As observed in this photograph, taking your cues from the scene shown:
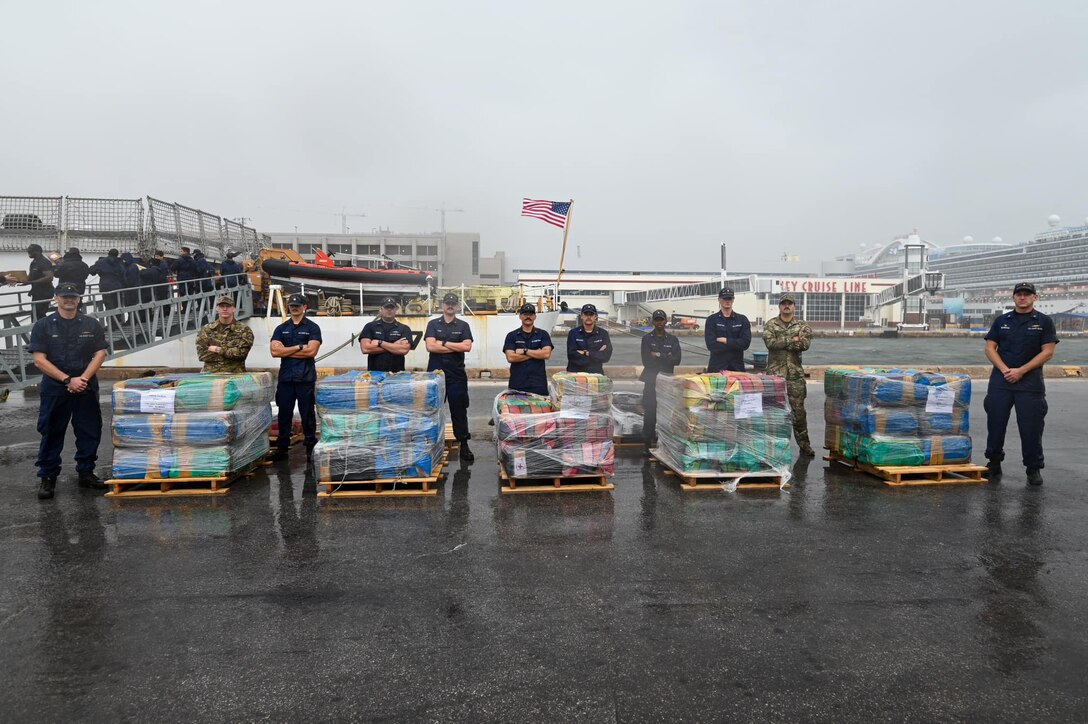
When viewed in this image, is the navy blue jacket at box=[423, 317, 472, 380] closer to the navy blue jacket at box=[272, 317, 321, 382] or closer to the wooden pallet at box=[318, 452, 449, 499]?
the navy blue jacket at box=[272, 317, 321, 382]

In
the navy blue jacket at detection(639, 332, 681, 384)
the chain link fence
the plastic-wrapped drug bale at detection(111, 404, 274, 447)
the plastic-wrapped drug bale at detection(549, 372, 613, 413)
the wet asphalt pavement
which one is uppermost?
the chain link fence

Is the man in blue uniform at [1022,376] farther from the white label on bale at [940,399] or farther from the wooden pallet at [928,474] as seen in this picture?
the white label on bale at [940,399]

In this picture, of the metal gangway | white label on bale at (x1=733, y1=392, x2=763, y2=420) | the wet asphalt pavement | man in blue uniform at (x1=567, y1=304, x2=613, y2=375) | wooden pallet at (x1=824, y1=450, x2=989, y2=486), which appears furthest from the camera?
the metal gangway

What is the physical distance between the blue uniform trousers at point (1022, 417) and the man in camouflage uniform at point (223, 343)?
7.97 m

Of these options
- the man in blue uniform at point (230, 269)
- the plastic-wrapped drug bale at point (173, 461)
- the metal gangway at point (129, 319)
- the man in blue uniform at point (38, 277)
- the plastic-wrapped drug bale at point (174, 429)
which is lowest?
the plastic-wrapped drug bale at point (173, 461)

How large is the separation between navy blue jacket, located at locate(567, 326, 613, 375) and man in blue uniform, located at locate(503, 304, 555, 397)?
357mm

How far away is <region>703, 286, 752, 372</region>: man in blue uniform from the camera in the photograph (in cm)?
709

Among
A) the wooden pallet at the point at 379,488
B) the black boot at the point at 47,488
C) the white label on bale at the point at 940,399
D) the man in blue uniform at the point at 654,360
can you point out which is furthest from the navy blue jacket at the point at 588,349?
the black boot at the point at 47,488

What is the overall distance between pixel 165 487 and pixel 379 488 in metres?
1.98

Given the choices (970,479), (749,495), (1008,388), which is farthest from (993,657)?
(1008,388)

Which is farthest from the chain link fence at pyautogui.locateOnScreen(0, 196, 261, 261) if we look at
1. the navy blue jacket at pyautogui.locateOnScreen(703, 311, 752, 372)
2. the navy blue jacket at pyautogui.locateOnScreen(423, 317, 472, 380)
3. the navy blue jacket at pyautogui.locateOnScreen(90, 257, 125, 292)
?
the navy blue jacket at pyautogui.locateOnScreen(703, 311, 752, 372)

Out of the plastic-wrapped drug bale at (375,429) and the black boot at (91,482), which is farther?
the black boot at (91,482)

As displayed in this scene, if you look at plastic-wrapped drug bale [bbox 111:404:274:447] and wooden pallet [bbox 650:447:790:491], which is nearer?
plastic-wrapped drug bale [bbox 111:404:274:447]

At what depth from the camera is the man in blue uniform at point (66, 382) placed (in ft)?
18.1
